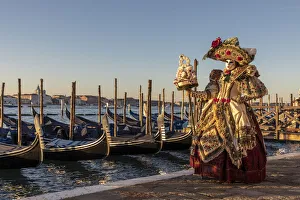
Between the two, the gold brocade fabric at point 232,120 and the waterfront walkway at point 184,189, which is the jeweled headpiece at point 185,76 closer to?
the gold brocade fabric at point 232,120

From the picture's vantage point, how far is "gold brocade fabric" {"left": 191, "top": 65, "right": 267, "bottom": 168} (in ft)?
11.7

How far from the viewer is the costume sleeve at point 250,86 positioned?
3.59 metres

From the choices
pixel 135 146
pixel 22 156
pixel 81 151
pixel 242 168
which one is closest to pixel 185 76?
pixel 242 168

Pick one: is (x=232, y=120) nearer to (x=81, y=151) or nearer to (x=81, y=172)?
(x=81, y=172)

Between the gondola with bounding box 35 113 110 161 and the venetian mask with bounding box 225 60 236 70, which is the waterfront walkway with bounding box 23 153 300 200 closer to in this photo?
the venetian mask with bounding box 225 60 236 70

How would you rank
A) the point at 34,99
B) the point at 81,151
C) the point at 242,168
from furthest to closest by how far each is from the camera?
1. the point at 34,99
2. the point at 81,151
3. the point at 242,168

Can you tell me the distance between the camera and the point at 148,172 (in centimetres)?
988

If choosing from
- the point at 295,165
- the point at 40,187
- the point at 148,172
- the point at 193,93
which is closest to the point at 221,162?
the point at 193,93

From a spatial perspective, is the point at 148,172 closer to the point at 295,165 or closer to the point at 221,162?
the point at 295,165

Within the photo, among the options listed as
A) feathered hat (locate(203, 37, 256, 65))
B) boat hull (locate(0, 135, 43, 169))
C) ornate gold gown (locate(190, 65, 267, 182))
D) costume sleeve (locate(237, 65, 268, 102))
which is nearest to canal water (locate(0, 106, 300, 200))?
boat hull (locate(0, 135, 43, 169))

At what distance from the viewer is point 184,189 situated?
128 inches

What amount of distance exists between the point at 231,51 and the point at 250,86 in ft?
1.50

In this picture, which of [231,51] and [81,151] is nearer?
[231,51]

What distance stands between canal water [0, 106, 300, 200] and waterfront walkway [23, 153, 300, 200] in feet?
14.2
